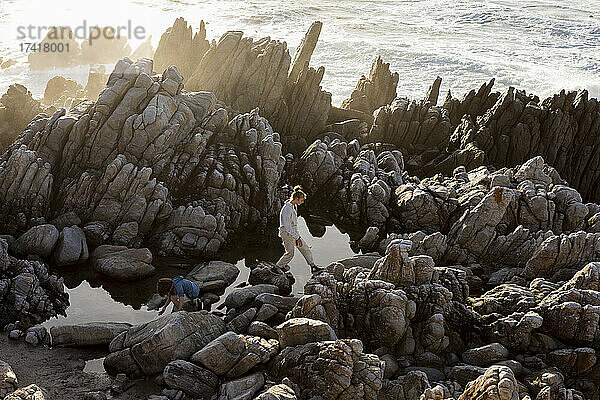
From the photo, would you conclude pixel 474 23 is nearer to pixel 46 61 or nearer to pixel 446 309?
pixel 46 61

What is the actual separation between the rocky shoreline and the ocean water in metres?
17.5

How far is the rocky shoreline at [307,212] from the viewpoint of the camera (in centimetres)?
1341

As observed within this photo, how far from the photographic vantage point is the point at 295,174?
85.4ft

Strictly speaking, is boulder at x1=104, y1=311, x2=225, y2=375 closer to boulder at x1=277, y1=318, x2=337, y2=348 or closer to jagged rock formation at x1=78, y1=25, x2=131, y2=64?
boulder at x1=277, y1=318, x2=337, y2=348

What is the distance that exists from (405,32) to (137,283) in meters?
61.4

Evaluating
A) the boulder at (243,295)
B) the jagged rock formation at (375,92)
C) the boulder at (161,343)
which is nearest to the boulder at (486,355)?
the boulder at (243,295)

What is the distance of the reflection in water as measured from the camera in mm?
16844

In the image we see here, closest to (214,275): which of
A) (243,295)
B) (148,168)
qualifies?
(243,295)

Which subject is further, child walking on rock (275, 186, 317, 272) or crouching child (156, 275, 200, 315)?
child walking on rock (275, 186, 317, 272)

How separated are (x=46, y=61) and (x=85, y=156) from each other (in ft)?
114

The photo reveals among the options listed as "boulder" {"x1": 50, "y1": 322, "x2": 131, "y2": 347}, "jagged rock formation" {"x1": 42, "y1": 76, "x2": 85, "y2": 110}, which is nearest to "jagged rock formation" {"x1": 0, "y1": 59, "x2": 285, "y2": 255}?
"boulder" {"x1": 50, "y1": 322, "x2": 131, "y2": 347}

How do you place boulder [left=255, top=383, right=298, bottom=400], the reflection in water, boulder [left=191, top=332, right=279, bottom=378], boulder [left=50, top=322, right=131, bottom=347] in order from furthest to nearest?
1. the reflection in water
2. boulder [left=50, top=322, right=131, bottom=347]
3. boulder [left=191, top=332, right=279, bottom=378]
4. boulder [left=255, top=383, right=298, bottom=400]

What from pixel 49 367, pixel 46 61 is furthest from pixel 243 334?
pixel 46 61

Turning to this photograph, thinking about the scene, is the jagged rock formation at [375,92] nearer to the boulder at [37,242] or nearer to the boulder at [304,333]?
the boulder at [37,242]
